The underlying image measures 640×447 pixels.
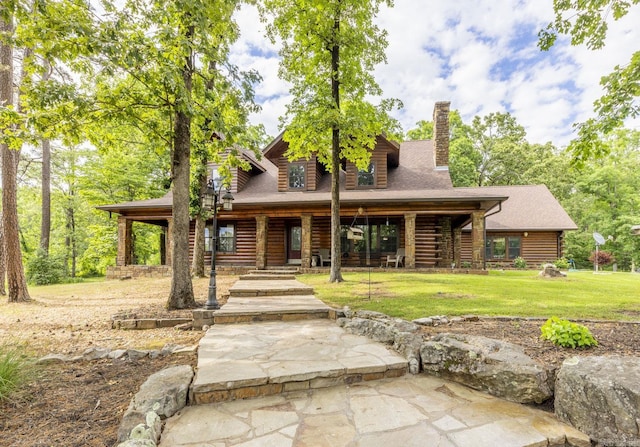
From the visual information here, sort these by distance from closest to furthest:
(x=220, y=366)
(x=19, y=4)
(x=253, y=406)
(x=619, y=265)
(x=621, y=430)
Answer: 1. (x=621, y=430)
2. (x=253, y=406)
3. (x=220, y=366)
4. (x=19, y=4)
5. (x=619, y=265)

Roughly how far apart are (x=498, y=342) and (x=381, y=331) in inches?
54.0

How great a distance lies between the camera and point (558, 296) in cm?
683

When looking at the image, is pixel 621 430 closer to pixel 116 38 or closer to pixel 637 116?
pixel 637 116

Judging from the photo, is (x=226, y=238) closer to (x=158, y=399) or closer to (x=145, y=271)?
(x=145, y=271)

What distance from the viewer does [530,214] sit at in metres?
19.3

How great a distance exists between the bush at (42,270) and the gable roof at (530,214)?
891 inches

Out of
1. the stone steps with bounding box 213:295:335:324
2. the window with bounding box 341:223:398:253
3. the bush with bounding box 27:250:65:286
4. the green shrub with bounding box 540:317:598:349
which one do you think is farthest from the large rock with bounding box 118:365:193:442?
the bush with bounding box 27:250:65:286

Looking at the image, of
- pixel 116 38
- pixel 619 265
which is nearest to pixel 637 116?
pixel 116 38

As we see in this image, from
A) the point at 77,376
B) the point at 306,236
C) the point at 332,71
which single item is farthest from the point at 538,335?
the point at 306,236

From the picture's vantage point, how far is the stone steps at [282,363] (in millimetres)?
2717

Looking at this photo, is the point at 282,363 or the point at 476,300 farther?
the point at 476,300

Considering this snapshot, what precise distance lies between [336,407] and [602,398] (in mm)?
2005

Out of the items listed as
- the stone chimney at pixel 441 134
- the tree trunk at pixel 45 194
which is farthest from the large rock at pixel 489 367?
the tree trunk at pixel 45 194

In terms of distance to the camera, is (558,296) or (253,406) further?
(558,296)
